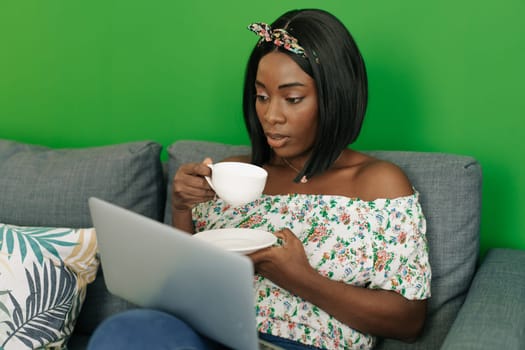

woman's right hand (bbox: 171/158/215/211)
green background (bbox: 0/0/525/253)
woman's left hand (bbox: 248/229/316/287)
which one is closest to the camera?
woman's left hand (bbox: 248/229/316/287)

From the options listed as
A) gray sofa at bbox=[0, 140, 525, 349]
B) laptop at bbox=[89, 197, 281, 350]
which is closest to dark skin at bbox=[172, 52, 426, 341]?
gray sofa at bbox=[0, 140, 525, 349]

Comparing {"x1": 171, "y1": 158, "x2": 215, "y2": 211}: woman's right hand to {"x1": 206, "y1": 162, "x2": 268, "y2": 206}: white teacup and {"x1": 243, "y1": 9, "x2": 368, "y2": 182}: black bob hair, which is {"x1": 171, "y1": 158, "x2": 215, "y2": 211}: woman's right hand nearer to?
{"x1": 206, "y1": 162, "x2": 268, "y2": 206}: white teacup

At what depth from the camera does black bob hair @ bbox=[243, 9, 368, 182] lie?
1.45m

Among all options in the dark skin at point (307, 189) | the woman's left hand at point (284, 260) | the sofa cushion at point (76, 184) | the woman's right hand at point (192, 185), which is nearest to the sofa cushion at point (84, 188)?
the sofa cushion at point (76, 184)

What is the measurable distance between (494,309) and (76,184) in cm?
108

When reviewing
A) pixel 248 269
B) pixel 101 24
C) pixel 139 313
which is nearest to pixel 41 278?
pixel 139 313

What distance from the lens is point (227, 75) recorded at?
2023 millimetres

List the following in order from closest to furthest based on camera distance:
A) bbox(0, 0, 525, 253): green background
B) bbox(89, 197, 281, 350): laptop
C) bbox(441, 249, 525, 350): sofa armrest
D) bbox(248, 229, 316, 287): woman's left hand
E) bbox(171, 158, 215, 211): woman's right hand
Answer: bbox(89, 197, 281, 350): laptop
bbox(441, 249, 525, 350): sofa armrest
bbox(248, 229, 316, 287): woman's left hand
bbox(171, 158, 215, 211): woman's right hand
bbox(0, 0, 525, 253): green background

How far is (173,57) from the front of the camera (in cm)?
208

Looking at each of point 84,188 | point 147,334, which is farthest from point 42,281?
point 147,334

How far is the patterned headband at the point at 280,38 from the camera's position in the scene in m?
1.45

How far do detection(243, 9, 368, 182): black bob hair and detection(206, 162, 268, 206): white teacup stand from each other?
0.86 feet

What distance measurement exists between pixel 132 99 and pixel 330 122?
0.91 metres

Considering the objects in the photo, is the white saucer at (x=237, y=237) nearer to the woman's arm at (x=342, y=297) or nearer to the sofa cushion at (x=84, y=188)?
the woman's arm at (x=342, y=297)
